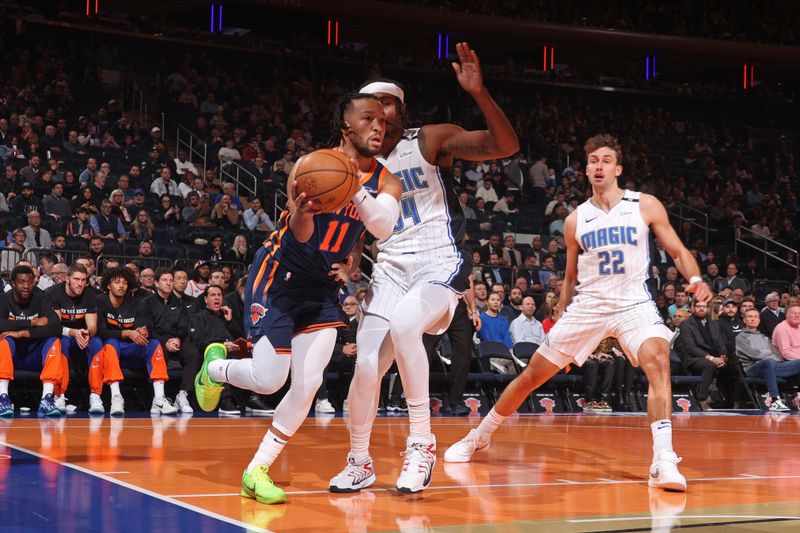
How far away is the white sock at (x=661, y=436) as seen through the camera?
19.0 feet

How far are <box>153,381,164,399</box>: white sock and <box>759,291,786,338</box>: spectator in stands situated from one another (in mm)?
9928

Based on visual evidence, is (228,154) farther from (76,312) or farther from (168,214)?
(76,312)

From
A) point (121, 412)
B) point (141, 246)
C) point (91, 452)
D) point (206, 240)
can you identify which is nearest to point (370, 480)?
point (91, 452)

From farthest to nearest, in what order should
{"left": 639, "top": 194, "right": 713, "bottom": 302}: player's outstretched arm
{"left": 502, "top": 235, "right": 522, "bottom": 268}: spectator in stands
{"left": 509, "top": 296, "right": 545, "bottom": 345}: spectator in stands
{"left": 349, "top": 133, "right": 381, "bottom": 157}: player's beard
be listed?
{"left": 502, "top": 235, "right": 522, "bottom": 268}: spectator in stands → {"left": 509, "top": 296, "right": 545, "bottom": 345}: spectator in stands → {"left": 639, "top": 194, "right": 713, "bottom": 302}: player's outstretched arm → {"left": 349, "top": 133, "right": 381, "bottom": 157}: player's beard

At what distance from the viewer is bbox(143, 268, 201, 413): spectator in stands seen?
10781mm

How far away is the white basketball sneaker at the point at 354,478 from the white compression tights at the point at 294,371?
40 centimetres

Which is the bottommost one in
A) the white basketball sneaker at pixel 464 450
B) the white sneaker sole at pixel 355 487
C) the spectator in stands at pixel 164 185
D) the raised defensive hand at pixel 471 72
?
the white basketball sneaker at pixel 464 450

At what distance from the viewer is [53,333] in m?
10.1

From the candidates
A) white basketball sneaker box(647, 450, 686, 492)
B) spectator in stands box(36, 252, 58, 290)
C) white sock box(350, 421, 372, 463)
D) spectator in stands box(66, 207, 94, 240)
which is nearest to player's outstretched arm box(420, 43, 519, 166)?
white sock box(350, 421, 372, 463)

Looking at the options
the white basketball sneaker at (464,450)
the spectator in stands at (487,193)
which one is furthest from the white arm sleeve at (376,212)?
the spectator in stands at (487,193)

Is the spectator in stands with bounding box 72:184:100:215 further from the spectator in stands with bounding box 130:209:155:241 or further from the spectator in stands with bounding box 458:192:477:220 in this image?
the spectator in stands with bounding box 458:192:477:220

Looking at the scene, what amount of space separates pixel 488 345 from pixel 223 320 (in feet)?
12.7

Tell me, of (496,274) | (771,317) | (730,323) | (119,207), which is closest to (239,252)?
(119,207)

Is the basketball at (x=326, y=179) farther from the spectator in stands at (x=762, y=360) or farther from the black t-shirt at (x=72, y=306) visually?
the spectator in stands at (x=762, y=360)
